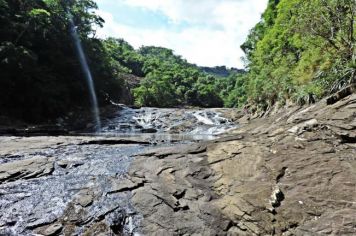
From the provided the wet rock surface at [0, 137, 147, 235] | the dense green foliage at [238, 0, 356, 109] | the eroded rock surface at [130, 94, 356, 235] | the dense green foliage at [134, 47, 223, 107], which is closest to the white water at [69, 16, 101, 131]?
the dense green foliage at [134, 47, 223, 107]

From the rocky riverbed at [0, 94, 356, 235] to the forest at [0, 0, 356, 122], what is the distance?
4940mm

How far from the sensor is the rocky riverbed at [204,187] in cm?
646

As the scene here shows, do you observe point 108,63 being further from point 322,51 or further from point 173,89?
point 322,51

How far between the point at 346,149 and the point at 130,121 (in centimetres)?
A: 2438

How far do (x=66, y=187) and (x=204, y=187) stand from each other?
10.7 ft

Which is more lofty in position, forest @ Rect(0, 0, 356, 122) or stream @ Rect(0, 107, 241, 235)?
forest @ Rect(0, 0, 356, 122)

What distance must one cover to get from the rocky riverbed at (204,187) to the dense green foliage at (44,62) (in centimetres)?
→ 1999

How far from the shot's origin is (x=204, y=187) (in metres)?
7.74

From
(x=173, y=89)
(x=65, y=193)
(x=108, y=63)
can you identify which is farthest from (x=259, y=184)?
(x=173, y=89)

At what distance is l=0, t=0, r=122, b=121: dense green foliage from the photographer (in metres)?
28.6

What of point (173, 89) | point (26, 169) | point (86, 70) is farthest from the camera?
point (173, 89)

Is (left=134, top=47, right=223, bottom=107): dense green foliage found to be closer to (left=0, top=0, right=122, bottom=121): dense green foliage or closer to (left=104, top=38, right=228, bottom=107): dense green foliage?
(left=104, top=38, right=228, bottom=107): dense green foliage

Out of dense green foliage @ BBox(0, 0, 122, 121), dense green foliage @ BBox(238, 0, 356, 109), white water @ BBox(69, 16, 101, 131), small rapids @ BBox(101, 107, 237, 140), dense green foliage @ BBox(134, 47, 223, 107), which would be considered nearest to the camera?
dense green foliage @ BBox(238, 0, 356, 109)

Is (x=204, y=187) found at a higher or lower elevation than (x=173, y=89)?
lower
